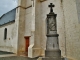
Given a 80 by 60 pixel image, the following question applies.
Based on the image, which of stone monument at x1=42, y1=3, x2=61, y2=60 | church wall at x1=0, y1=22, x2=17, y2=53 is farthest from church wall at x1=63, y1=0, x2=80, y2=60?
church wall at x1=0, y1=22, x2=17, y2=53

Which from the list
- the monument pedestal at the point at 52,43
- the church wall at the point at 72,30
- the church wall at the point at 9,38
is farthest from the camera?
the church wall at the point at 9,38

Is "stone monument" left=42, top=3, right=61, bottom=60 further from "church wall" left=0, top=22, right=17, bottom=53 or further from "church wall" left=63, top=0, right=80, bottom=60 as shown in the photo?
"church wall" left=0, top=22, right=17, bottom=53

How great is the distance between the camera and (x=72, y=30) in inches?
329

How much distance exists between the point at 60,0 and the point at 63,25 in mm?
2594

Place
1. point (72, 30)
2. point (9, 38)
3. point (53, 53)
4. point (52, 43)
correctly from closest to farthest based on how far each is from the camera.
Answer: point (53, 53), point (52, 43), point (72, 30), point (9, 38)

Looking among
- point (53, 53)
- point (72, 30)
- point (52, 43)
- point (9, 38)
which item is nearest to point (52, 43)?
point (52, 43)

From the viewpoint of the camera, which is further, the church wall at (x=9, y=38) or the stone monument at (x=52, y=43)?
the church wall at (x=9, y=38)

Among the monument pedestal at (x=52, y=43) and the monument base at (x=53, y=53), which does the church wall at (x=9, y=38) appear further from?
the monument base at (x=53, y=53)

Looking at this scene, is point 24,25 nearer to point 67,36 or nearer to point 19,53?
point 19,53

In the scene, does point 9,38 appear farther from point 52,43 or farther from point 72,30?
point 52,43

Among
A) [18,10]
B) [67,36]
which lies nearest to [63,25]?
[67,36]

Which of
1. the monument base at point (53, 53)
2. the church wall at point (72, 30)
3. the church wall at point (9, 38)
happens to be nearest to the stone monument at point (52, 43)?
the monument base at point (53, 53)

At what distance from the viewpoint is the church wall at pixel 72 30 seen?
7.93 metres

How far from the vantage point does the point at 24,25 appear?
1295cm
